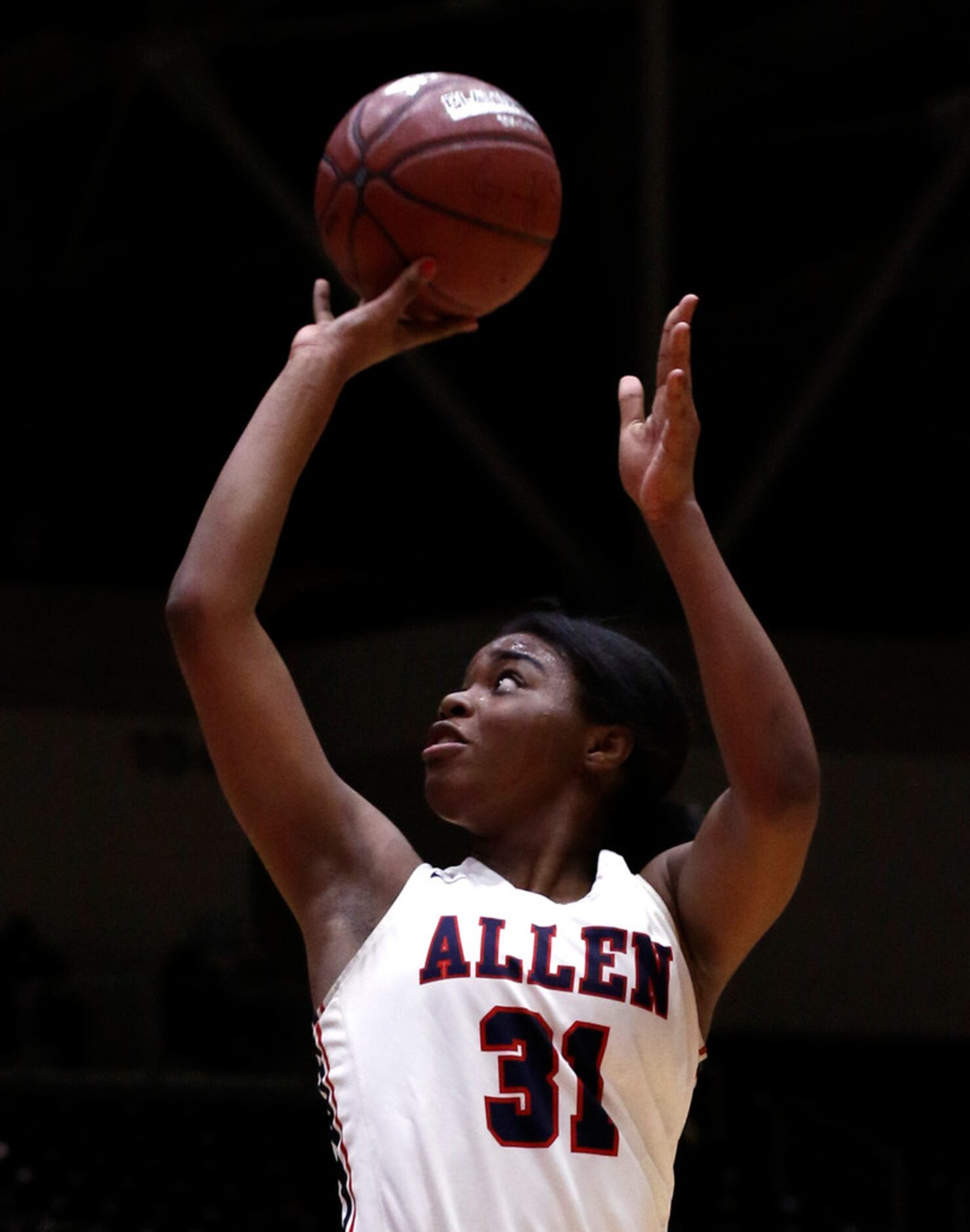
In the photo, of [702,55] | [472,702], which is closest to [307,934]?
[472,702]

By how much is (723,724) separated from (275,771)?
647 mm

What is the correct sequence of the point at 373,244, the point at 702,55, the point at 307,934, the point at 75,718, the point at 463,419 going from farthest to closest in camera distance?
1. the point at 75,718
2. the point at 702,55
3. the point at 463,419
4. the point at 373,244
5. the point at 307,934

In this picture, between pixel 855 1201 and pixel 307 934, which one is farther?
pixel 855 1201

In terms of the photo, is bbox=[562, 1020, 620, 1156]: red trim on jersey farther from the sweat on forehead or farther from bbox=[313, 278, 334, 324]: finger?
bbox=[313, 278, 334, 324]: finger

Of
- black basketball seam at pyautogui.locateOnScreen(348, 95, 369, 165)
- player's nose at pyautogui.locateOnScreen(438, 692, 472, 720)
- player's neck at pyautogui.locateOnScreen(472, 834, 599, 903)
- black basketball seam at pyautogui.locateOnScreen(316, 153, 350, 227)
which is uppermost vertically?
black basketball seam at pyautogui.locateOnScreen(348, 95, 369, 165)

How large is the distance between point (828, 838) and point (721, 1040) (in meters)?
1.38

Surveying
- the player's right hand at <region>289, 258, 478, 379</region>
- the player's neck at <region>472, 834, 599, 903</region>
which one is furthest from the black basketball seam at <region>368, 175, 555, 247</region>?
the player's neck at <region>472, 834, 599, 903</region>

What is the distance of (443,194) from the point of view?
3164 millimetres

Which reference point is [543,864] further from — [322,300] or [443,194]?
[443,194]

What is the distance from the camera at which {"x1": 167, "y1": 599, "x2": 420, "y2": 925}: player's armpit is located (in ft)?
8.91

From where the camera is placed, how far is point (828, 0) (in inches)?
395

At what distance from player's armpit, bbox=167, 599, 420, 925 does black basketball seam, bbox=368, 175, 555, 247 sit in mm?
822

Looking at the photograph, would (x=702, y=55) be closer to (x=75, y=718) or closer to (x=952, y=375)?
(x=952, y=375)

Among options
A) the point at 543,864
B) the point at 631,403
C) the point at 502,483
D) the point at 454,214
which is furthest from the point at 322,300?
the point at 502,483
